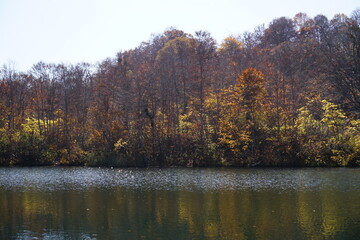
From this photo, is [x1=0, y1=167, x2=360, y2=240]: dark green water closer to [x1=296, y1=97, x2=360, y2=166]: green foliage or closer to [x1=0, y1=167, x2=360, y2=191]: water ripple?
[x1=0, y1=167, x2=360, y2=191]: water ripple

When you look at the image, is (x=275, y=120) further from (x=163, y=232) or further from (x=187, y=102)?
(x=163, y=232)

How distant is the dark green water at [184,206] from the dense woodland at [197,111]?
9.20 meters

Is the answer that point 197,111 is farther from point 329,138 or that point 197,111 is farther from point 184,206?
point 184,206

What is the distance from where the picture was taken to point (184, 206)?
21031mm

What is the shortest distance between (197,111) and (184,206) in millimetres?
28145

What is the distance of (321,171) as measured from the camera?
35719mm

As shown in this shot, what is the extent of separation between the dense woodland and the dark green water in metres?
9.20

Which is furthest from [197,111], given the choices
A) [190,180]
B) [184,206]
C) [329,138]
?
[184,206]

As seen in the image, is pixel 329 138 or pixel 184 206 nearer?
pixel 184 206

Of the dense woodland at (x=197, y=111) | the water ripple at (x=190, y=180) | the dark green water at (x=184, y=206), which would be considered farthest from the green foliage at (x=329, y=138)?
the dark green water at (x=184, y=206)

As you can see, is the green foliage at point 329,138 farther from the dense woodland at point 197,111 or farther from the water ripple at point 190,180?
the water ripple at point 190,180

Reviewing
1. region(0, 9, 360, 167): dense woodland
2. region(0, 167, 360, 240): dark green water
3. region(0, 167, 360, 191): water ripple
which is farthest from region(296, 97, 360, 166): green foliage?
region(0, 167, 360, 240): dark green water

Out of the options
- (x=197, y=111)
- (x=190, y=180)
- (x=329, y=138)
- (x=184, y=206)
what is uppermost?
(x=197, y=111)

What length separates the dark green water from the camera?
51.5ft
